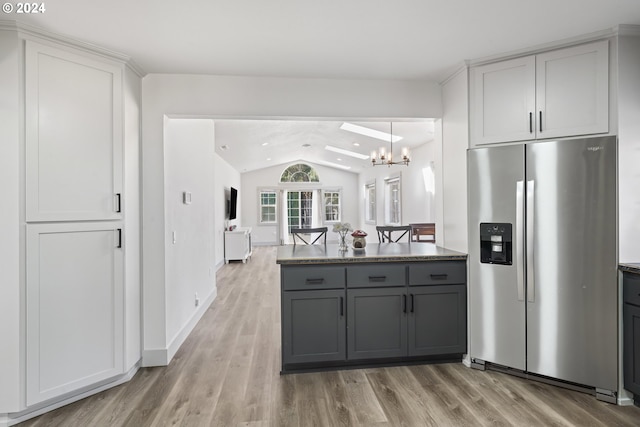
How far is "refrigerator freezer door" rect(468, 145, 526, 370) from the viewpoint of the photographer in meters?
2.55

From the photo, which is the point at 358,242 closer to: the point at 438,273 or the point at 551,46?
the point at 438,273

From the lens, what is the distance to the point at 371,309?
2.75m

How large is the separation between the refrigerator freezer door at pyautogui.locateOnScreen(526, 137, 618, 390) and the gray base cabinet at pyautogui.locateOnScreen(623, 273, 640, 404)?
0.06 meters

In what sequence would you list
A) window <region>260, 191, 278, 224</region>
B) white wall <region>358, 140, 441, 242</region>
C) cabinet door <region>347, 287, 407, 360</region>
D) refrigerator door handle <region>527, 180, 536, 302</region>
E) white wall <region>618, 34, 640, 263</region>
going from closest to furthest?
white wall <region>618, 34, 640, 263</region> < refrigerator door handle <region>527, 180, 536, 302</region> < cabinet door <region>347, 287, 407, 360</region> < white wall <region>358, 140, 441, 242</region> < window <region>260, 191, 278, 224</region>

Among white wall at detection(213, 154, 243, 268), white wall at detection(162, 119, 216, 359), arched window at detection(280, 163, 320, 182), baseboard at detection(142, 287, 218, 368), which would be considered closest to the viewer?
baseboard at detection(142, 287, 218, 368)

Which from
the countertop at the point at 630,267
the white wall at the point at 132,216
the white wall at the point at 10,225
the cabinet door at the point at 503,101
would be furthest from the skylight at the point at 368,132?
the white wall at the point at 10,225

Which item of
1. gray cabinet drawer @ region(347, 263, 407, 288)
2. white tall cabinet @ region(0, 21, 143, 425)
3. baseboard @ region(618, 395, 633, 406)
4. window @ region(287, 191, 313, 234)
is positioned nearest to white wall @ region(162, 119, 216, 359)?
white tall cabinet @ region(0, 21, 143, 425)

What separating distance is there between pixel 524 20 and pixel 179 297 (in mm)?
3468

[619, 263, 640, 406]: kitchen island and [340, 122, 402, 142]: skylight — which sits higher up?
[340, 122, 402, 142]: skylight

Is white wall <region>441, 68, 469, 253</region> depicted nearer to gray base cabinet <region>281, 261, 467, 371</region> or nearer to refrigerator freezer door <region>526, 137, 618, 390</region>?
gray base cabinet <region>281, 261, 467, 371</region>

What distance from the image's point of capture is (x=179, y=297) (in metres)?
3.31

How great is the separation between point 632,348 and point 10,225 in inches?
153

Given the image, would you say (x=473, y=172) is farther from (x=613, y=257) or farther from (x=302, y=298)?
(x=302, y=298)

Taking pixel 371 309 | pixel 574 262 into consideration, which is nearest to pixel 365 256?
pixel 371 309
